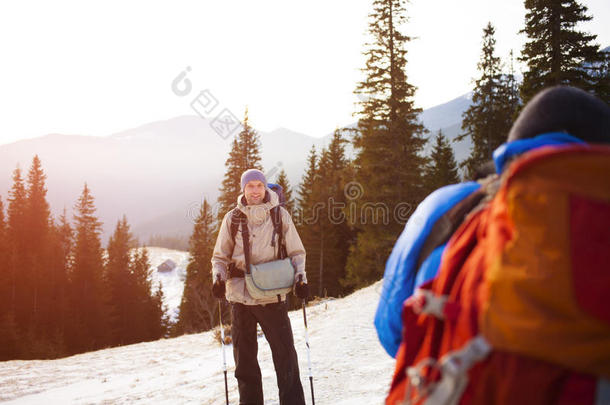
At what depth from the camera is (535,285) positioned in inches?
33.4

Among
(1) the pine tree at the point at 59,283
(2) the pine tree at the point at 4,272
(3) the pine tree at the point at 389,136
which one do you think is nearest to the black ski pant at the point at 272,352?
(3) the pine tree at the point at 389,136

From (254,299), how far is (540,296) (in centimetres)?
337

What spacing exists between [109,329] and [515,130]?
1753 inches

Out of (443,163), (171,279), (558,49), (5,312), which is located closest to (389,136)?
(558,49)

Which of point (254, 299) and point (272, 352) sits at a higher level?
point (254, 299)

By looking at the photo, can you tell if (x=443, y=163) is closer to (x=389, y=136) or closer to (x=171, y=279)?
(x=389, y=136)

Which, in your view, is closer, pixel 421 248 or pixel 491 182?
pixel 491 182

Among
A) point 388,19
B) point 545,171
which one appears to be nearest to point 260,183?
point 545,171

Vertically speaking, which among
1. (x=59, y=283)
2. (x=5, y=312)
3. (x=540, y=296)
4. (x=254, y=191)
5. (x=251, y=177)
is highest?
(x=251, y=177)

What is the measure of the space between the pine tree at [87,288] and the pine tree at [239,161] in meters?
18.9

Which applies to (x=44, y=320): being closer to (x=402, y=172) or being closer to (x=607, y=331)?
(x=402, y=172)

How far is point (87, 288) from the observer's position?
39250 mm

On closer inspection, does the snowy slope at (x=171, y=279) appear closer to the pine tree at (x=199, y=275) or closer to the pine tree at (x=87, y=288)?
the pine tree at (x=87, y=288)

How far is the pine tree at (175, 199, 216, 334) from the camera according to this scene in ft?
109
